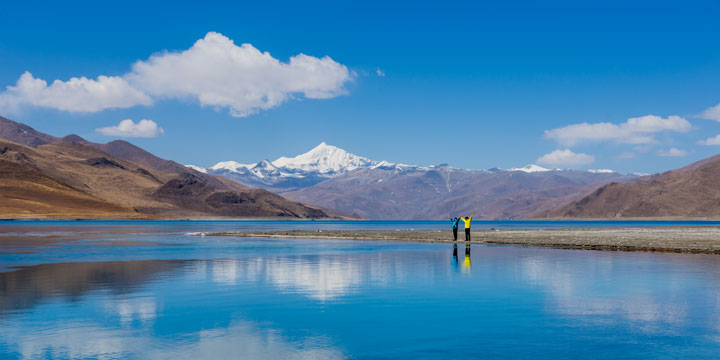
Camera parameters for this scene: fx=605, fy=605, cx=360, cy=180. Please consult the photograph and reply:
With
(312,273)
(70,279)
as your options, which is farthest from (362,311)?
(70,279)

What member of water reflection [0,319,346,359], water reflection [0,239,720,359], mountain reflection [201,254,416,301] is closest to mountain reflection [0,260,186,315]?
water reflection [0,239,720,359]

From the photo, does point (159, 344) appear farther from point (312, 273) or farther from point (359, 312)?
point (312, 273)

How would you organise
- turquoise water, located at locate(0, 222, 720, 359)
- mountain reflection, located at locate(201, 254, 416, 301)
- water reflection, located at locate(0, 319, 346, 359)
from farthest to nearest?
mountain reflection, located at locate(201, 254, 416, 301), turquoise water, located at locate(0, 222, 720, 359), water reflection, located at locate(0, 319, 346, 359)

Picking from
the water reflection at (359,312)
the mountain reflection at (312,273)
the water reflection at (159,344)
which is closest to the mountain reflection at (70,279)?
the water reflection at (359,312)

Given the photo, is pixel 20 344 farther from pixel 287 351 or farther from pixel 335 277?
pixel 335 277

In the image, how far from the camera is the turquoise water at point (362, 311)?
14039 mm

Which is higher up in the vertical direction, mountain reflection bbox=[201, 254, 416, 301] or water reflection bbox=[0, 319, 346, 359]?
mountain reflection bbox=[201, 254, 416, 301]

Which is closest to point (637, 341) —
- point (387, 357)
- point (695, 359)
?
point (695, 359)

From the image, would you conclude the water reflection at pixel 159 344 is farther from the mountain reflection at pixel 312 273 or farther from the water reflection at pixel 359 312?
the mountain reflection at pixel 312 273

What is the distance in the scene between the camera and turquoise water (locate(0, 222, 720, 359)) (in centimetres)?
1404

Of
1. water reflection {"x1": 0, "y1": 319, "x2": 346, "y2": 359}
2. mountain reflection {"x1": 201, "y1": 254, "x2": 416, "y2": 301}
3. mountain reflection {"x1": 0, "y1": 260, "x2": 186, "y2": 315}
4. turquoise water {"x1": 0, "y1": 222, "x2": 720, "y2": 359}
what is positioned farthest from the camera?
mountain reflection {"x1": 201, "y1": 254, "x2": 416, "y2": 301}

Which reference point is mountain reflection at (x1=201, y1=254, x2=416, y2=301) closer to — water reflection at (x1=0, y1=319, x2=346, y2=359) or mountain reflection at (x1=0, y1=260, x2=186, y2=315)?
mountain reflection at (x1=0, y1=260, x2=186, y2=315)

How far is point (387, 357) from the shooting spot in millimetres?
13352

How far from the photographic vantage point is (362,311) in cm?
1898
